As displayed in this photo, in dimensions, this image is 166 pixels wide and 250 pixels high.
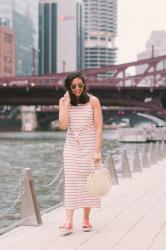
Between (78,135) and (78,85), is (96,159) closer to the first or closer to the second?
(78,135)

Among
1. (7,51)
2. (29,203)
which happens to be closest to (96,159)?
(29,203)

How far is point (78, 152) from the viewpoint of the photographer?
7.75 metres

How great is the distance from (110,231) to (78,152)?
1.11m

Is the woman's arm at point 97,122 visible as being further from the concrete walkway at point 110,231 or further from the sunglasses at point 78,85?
the concrete walkway at point 110,231

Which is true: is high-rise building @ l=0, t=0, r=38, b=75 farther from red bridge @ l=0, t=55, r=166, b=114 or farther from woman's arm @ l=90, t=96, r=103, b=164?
woman's arm @ l=90, t=96, r=103, b=164

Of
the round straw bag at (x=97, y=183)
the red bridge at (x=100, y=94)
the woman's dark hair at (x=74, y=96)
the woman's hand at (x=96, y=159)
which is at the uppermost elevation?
the woman's dark hair at (x=74, y=96)

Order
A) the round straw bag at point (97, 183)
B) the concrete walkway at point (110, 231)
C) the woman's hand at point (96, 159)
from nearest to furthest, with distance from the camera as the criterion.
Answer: the concrete walkway at point (110, 231)
the round straw bag at point (97, 183)
the woman's hand at point (96, 159)

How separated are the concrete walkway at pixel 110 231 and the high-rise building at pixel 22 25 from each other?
165m

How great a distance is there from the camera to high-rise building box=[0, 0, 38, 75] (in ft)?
591

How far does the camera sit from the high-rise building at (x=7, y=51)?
16138cm

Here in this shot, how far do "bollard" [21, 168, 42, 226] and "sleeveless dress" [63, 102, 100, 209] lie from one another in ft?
3.05

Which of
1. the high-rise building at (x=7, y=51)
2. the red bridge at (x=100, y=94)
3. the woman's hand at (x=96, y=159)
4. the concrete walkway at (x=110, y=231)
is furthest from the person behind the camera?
the high-rise building at (x=7, y=51)

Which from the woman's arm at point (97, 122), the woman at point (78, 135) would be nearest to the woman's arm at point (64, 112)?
the woman at point (78, 135)

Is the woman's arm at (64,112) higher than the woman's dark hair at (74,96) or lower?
lower
